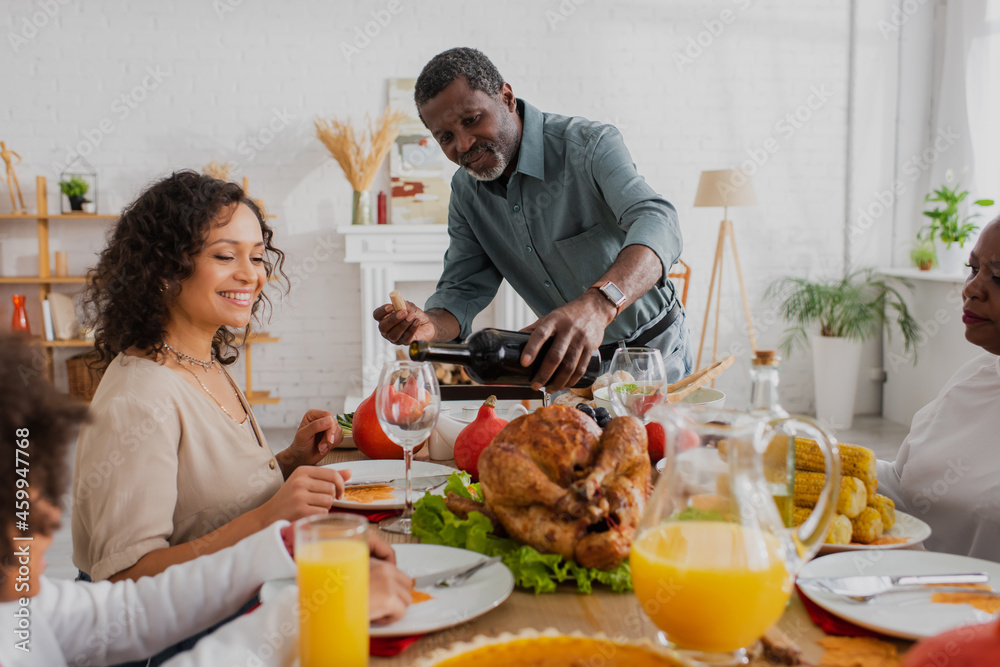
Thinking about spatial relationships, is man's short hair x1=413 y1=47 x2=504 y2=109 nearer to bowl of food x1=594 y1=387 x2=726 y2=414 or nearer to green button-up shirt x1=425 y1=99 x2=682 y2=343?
green button-up shirt x1=425 y1=99 x2=682 y2=343

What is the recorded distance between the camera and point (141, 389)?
1.29m

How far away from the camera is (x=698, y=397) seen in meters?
1.73

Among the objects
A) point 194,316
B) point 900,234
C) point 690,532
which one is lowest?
point 690,532

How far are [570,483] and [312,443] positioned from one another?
2.66ft

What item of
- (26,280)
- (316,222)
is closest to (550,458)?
(316,222)

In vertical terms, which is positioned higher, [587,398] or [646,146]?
[646,146]

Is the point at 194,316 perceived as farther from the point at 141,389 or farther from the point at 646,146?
the point at 646,146

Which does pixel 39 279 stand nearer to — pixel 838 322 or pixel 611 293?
pixel 611 293

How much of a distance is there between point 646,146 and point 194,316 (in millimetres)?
4438

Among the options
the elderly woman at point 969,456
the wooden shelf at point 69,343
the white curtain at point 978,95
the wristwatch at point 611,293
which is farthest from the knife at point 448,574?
the white curtain at point 978,95

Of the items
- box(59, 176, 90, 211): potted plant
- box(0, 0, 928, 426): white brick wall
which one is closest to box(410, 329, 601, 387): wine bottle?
box(0, 0, 928, 426): white brick wall

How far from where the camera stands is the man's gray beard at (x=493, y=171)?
2252 millimetres

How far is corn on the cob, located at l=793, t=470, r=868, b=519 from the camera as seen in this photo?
1052 millimetres

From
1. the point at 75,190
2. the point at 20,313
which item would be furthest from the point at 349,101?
the point at 20,313
